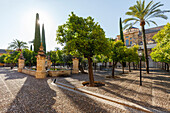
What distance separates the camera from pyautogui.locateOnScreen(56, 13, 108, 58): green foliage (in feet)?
21.6

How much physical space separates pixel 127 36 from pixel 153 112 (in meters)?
52.1

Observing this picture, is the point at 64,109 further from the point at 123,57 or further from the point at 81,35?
the point at 123,57

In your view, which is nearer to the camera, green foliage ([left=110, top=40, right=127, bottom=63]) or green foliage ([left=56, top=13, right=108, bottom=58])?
green foliage ([left=56, top=13, right=108, bottom=58])

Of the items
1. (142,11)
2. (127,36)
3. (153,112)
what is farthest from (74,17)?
(127,36)

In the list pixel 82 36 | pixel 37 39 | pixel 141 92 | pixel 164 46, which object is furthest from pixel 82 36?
pixel 37 39

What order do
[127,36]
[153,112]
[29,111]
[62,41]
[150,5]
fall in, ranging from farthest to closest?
[127,36], [150,5], [62,41], [29,111], [153,112]

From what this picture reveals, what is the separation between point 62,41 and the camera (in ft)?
24.6

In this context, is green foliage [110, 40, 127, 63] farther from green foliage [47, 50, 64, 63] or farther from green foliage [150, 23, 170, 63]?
green foliage [47, 50, 64, 63]

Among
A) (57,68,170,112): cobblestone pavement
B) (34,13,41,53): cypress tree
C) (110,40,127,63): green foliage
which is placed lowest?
(57,68,170,112): cobblestone pavement

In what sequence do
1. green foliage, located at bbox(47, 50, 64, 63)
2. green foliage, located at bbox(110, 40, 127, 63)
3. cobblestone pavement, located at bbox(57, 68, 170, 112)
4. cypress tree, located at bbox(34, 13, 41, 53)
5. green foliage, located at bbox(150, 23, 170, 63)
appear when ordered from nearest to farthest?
cobblestone pavement, located at bbox(57, 68, 170, 112) < green foliage, located at bbox(150, 23, 170, 63) < green foliage, located at bbox(110, 40, 127, 63) < green foliage, located at bbox(47, 50, 64, 63) < cypress tree, located at bbox(34, 13, 41, 53)

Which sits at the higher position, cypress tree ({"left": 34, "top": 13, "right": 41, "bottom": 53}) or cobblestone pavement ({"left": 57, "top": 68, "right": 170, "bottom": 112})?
cypress tree ({"left": 34, "top": 13, "right": 41, "bottom": 53})

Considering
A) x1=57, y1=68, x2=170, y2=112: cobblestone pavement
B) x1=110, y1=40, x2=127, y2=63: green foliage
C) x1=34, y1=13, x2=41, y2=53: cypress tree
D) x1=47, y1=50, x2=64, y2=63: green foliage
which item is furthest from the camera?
x1=34, y1=13, x2=41, y2=53: cypress tree

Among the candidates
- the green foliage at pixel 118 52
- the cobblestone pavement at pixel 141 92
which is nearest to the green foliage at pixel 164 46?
the cobblestone pavement at pixel 141 92

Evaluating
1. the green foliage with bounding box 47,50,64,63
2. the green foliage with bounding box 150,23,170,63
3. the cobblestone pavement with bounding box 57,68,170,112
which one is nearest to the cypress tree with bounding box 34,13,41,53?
the green foliage with bounding box 47,50,64,63
